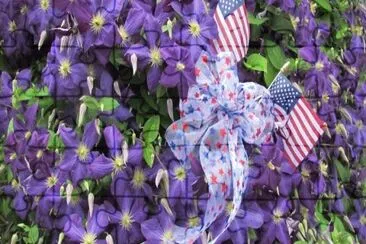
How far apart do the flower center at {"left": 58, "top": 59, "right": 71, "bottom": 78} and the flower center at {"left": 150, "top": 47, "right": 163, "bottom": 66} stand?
15cm

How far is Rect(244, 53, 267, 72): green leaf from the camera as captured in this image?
1.42 metres

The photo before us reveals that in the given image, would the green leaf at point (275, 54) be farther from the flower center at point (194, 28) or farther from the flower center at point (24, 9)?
the flower center at point (24, 9)

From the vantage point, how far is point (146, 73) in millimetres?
1327

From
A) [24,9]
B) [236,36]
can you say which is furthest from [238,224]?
[24,9]

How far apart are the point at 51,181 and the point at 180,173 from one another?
0.23m

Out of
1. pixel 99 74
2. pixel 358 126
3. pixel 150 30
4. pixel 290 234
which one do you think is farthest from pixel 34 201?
pixel 358 126

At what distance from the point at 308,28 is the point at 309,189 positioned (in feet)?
1.10

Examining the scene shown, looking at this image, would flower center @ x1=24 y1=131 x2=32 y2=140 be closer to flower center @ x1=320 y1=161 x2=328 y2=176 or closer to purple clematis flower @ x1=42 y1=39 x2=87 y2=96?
purple clematis flower @ x1=42 y1=39 x2=87 y2=96

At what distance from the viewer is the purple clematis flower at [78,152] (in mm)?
1295

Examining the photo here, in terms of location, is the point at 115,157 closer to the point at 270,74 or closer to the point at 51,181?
the point at 51,181

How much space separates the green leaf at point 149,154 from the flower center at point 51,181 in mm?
167

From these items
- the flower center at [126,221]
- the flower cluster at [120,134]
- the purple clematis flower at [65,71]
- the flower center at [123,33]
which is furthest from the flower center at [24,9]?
the flower center at [126,221]

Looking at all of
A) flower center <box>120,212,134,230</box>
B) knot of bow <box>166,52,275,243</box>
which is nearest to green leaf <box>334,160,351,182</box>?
knot of bow <box>166,52,275,243</box>

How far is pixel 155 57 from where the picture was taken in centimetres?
131
